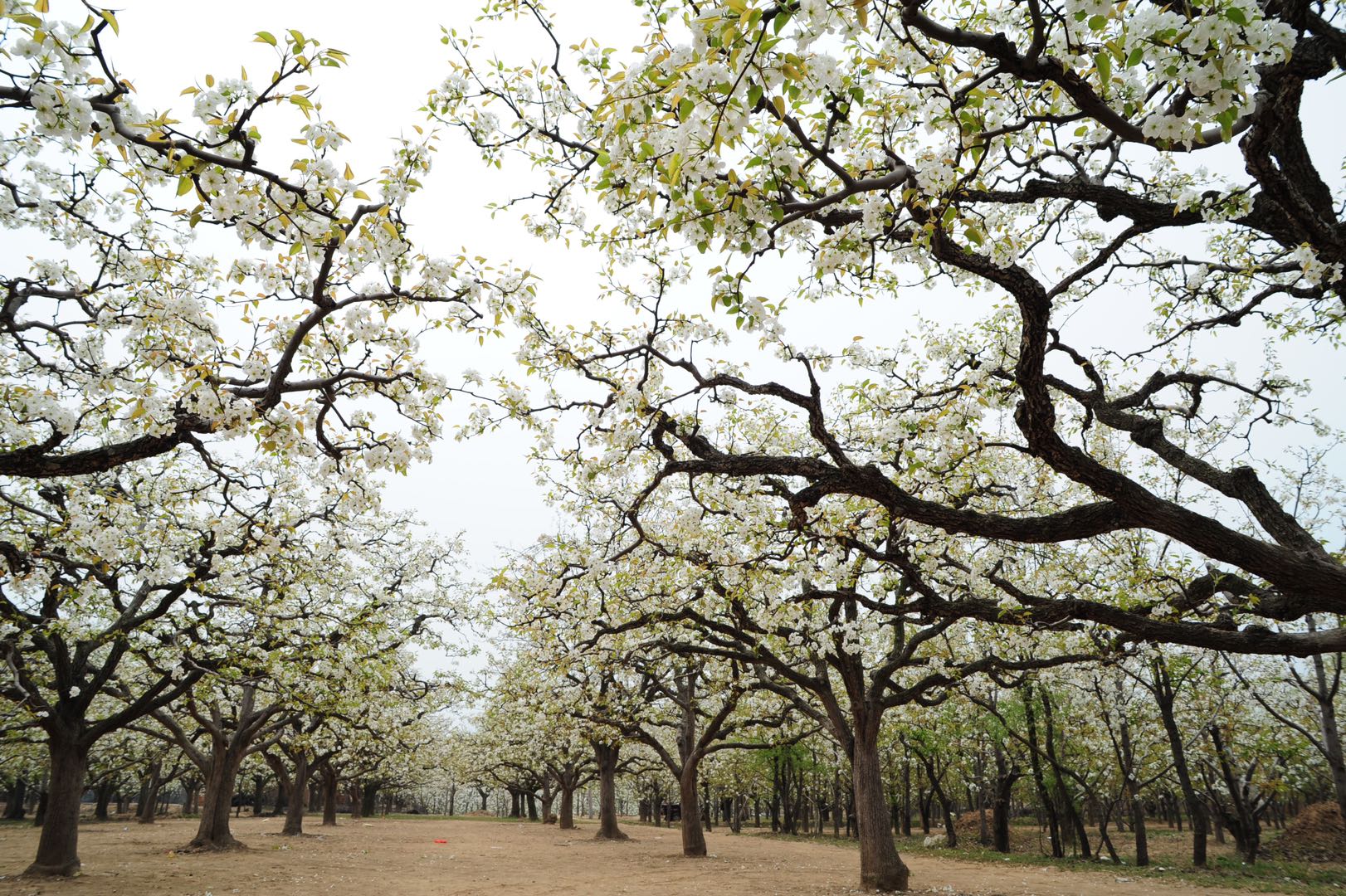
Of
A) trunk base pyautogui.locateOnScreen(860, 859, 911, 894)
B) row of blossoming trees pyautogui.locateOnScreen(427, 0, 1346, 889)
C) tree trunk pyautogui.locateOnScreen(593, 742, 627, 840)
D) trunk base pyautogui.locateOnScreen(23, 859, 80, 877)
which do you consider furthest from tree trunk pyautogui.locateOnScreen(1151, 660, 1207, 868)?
trunk base pyautogui.locateOnScreen(23, 859, 80, 877)

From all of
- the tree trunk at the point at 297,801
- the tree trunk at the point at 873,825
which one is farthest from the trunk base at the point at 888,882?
the tree trunk at the point at 297,801

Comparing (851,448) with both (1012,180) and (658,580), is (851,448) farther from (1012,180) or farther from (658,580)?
(1012,180)

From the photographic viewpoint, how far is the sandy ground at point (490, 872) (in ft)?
44.8

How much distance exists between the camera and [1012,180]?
22.2ft

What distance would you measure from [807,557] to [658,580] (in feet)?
12.7

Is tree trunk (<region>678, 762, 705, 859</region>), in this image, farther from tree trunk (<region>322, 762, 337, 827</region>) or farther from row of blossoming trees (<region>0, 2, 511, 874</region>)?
tree trunk (<region>322, 762, 337, 827</region>)

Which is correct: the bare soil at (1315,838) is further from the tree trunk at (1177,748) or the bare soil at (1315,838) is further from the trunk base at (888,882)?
the trunk base at (888,882)

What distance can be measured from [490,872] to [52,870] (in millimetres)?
8968

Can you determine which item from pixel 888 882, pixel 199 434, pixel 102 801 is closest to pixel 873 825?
pixel 888 882

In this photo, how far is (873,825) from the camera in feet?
45.6

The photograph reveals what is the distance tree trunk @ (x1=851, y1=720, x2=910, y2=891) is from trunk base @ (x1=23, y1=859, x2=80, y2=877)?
16120 millimetres

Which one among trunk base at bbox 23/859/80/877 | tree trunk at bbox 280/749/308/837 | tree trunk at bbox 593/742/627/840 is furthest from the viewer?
tree trunk at bbox 593/742/627/840

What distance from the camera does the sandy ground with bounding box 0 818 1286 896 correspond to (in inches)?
538

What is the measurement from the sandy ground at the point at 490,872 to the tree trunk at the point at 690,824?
1.54 ft
